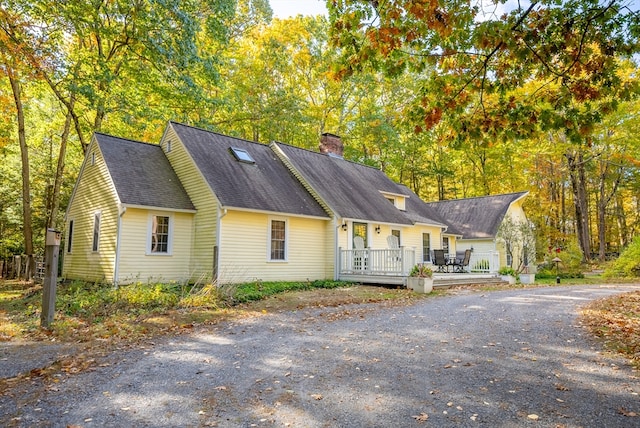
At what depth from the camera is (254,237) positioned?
14.2 meters

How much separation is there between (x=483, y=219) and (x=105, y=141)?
21.5 meters

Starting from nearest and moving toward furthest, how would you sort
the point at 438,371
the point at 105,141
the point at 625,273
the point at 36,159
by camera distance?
the point at 438,371 < the point at 105,141 < the point at 625,273 < the point at 36,159

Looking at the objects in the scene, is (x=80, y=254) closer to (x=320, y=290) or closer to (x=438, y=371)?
Result: (x=320, y=290)

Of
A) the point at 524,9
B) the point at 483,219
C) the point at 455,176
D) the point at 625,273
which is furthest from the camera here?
the point at 455,176

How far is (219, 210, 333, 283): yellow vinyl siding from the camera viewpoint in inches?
529

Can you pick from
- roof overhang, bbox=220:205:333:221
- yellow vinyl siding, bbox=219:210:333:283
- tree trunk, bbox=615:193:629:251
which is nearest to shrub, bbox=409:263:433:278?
yellow vinyl siding, bbox=219:210:333:283

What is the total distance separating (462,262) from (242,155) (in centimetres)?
1133

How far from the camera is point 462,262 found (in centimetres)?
1912

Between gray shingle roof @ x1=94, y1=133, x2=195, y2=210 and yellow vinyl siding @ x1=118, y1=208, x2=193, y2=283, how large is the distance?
0.42 metres

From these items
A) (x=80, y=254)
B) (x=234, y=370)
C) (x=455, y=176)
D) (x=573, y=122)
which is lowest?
(x=234, y=370)

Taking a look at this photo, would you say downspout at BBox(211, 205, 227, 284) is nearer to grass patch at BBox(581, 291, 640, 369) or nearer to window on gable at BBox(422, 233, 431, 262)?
grass patch at BBox(581, 291, 640, 369)

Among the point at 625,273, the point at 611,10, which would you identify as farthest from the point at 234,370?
the point at 625,273

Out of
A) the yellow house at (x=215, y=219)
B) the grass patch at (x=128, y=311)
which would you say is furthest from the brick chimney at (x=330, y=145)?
the grass patch at (x=128, y=311)

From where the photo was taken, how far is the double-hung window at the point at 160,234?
44.3 feet
